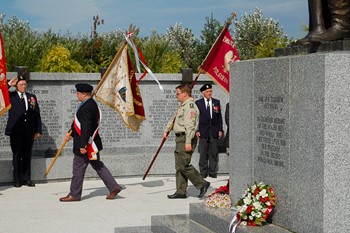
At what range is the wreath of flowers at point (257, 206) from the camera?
6852mm

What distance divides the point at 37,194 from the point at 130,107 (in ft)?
7.39

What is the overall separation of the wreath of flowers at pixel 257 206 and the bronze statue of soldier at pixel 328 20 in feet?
5.28

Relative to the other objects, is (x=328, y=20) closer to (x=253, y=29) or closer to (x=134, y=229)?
(x=134, y=229)

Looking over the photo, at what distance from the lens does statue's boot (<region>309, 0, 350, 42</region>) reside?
23.0 ft

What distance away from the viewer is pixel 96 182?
45.8ft

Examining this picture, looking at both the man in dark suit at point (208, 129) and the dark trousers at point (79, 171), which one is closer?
the dark trousers at point (79, 171)

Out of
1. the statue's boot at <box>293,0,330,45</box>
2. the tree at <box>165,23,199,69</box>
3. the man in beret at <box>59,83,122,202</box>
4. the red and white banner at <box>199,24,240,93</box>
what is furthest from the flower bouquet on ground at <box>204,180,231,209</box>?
the tree at <box>165,23,199,69</box>

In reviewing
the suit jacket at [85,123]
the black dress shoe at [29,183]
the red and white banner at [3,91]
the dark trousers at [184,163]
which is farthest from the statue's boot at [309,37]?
the black dress shoe at [29,183]

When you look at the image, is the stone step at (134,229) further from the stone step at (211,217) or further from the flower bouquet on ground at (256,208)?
the flower bouquet on ground at (256,208)

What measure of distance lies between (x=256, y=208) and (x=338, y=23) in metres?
2.09

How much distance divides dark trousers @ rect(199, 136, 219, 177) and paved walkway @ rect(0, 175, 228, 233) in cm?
49

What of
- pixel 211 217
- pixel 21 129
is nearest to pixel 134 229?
pixel 211 217

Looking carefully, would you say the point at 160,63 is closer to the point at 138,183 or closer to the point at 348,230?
the point at 138,183

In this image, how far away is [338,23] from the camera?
7125 mm
